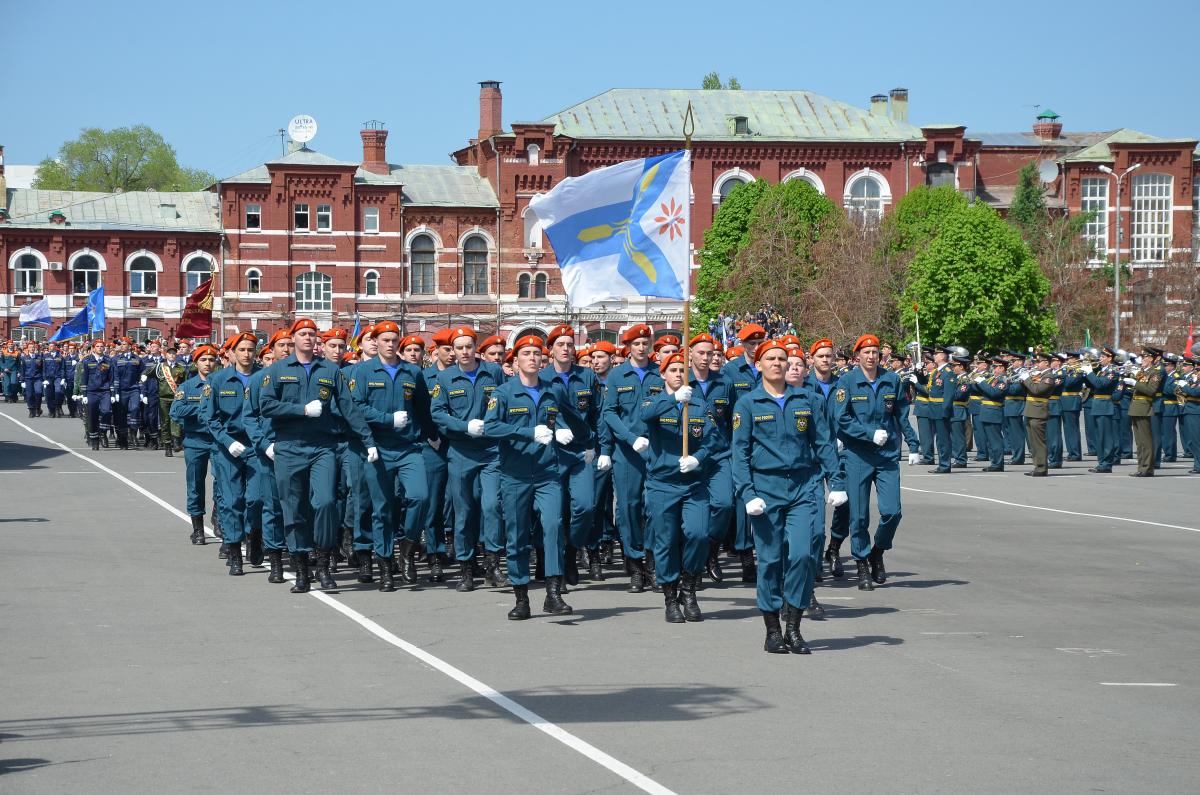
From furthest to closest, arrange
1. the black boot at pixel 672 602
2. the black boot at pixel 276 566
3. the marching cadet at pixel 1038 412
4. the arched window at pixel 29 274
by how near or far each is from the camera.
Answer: the arched window at pixel 29 274 → the marching cadet at pixel 1038 412 → the black boot at pixel 276 566 → the black boot at pixel 672 602

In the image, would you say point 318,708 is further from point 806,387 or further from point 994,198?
point 994,198

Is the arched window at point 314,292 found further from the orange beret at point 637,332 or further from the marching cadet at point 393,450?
the orange beret at point 637,332

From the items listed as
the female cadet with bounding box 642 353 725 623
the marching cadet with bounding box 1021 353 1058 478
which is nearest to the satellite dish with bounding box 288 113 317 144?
the marching cadet with bounding box 1021 353 1058 478

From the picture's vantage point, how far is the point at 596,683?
9.05 meters

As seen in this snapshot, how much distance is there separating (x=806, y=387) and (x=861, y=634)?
181 centimetres

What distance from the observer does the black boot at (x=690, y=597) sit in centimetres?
1148

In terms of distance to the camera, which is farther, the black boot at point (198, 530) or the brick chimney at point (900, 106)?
the brick chimney at point (900, 106)

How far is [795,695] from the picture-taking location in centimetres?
Result: 871

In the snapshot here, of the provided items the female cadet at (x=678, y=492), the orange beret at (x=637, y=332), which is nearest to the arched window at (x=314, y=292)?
the orange beret at (x=637, y=332)

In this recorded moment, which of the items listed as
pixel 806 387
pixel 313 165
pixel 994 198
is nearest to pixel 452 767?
pixel 806 387

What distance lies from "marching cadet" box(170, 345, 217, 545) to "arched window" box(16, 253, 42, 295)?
63866 mm

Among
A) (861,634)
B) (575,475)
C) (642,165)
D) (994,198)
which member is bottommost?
(861,634)

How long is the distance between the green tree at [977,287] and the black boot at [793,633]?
55.6 m

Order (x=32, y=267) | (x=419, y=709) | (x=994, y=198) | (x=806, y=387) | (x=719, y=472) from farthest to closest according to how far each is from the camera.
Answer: (x=994, y=198) → (x=32, y=267) → (x=719, y=472) → (x=806, y=387) → (x=419, y=709)
